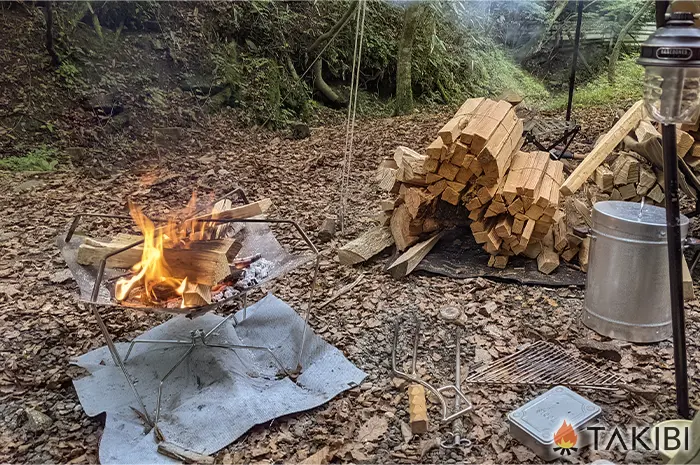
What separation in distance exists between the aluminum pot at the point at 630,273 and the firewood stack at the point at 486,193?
0.70 metres

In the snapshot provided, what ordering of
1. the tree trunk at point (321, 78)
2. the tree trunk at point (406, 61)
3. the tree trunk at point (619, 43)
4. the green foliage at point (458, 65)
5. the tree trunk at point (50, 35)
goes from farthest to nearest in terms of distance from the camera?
the tree trunk at point (619, 43)
the green foliage at point (458, 65)
the tree trunk at point (321, 78)
the tree trunk at point (406, 61)
the tree trunk at point (50, 35)

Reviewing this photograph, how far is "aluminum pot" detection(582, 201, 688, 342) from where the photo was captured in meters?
2.97

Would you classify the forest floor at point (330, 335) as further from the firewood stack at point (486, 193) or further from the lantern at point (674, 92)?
the lantern at point (674, 92)

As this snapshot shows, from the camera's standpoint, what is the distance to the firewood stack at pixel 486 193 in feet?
12.6

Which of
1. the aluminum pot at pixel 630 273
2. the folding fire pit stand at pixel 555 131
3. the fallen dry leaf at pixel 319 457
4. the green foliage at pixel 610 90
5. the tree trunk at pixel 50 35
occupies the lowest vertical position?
the fallen dry leaf at pixel 319 457

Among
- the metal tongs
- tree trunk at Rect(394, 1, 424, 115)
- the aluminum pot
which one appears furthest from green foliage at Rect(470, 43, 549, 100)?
the metal tongs

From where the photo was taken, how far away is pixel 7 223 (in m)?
4.86

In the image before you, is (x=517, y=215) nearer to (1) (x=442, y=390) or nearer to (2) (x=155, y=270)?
(1) (x=442, y=390)

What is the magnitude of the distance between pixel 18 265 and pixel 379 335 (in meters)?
3.00

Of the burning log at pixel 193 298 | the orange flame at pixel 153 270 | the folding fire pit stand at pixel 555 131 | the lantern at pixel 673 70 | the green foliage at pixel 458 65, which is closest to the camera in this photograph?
the lantern at pixel 673 70

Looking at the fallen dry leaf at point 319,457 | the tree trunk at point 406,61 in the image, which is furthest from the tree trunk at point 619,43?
the fallen dry leaf at point 319,457

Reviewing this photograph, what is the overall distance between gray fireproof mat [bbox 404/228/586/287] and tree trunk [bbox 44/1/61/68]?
613 cm

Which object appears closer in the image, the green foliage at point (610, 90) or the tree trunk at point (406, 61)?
the tree trunk at point (406, 61)

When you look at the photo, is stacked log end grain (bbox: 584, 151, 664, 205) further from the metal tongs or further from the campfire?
the campfire
